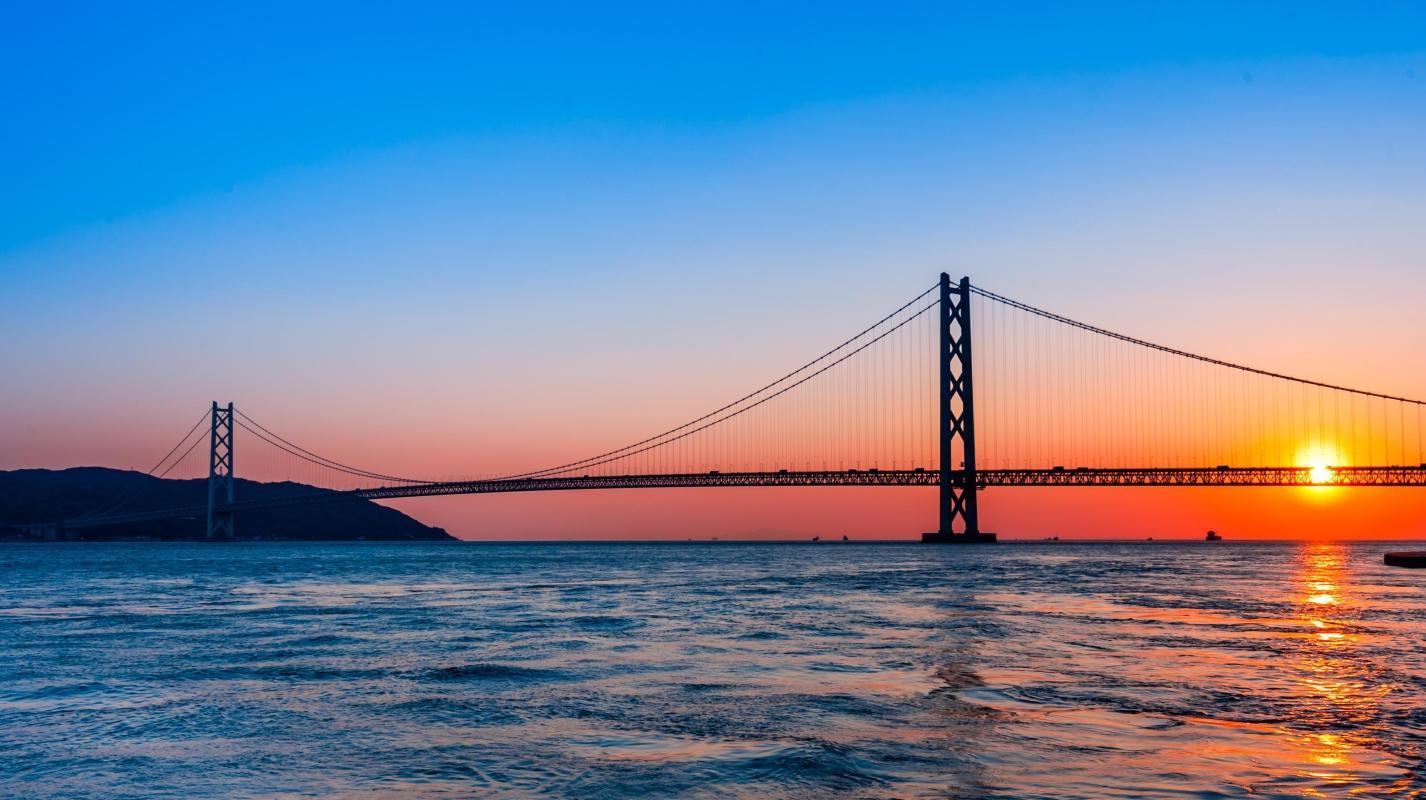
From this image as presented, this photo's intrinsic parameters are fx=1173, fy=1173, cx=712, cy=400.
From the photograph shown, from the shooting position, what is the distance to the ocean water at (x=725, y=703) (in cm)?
836

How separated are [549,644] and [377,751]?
338 inches

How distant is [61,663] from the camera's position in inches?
627

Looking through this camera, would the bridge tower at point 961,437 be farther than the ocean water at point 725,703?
Yes

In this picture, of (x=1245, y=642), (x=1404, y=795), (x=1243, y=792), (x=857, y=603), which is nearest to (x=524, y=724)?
(x=1243, y=792)

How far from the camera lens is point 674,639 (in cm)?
1861

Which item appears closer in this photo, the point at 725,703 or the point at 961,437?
the point at 725,703

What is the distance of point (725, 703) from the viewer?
1176cm

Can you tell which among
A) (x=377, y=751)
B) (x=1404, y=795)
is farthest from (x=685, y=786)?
(x=1404, y=795)

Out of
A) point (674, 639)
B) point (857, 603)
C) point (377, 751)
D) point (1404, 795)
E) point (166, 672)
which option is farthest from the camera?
point (857, 603)

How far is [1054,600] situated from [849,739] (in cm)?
1960

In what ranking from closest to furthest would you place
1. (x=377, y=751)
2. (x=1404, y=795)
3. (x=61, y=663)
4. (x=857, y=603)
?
(x=1404, y=795)
(x=377, y=751)
(x=61, y=663)
(x=857, y=603)

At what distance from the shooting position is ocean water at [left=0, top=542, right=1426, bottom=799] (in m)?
8.36

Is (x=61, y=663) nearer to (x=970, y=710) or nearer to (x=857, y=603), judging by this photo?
(x=970, y=710)

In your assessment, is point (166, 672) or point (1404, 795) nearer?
point (1404, 795)
